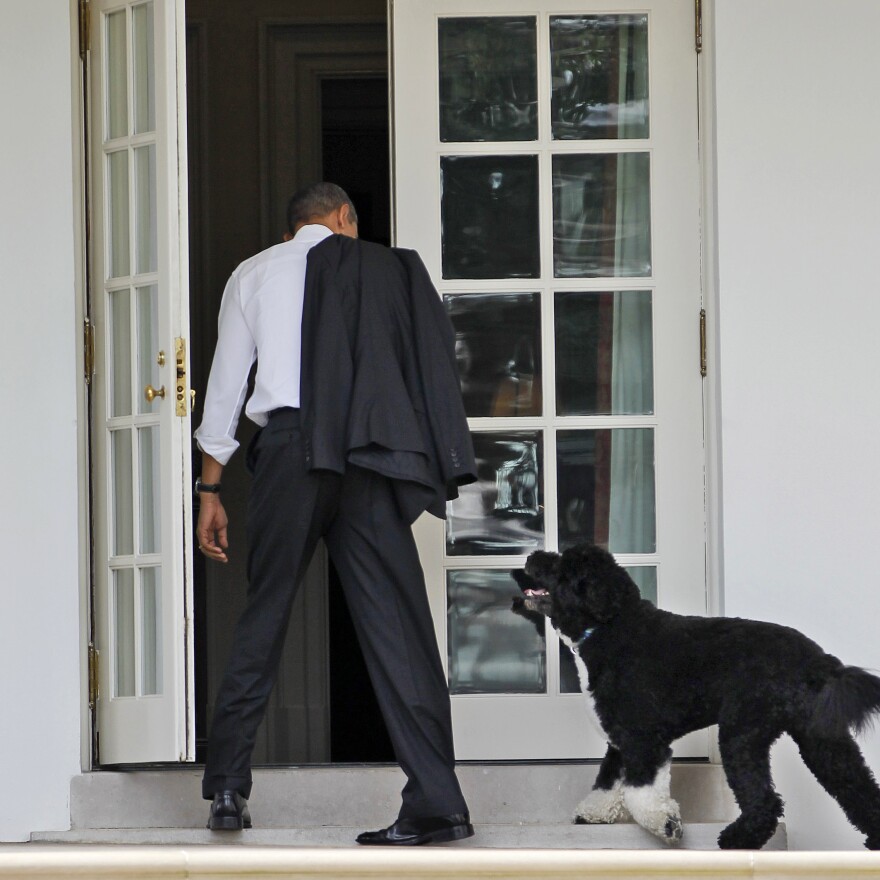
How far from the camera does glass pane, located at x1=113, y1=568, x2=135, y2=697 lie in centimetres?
427

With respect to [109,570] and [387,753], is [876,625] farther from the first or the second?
[387,753]

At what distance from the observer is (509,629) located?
4477 millimetres

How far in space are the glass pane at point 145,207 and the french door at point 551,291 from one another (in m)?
0.68

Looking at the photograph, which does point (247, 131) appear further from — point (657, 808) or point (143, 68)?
point (657, 808)

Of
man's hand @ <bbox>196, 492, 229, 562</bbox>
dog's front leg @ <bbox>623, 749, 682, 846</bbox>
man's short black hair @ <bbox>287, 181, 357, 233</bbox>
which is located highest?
man's short black hair @ <bbox>287, 181, 357, 233</bbox>

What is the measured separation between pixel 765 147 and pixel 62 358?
1916 millimetres

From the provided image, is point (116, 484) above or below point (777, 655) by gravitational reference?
above

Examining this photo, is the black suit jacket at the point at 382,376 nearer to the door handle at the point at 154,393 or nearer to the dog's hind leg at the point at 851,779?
the door handle at the point at 154,393

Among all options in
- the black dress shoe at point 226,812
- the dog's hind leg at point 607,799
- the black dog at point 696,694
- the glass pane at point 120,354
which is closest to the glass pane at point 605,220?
the black dog at point 696,694

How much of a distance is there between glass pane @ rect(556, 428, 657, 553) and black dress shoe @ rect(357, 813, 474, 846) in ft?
3.22

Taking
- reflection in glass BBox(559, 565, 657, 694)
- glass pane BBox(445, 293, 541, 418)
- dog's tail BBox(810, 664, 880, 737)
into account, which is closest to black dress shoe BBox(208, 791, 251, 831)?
reflection in glass BBox(559, 565, 657, 694)

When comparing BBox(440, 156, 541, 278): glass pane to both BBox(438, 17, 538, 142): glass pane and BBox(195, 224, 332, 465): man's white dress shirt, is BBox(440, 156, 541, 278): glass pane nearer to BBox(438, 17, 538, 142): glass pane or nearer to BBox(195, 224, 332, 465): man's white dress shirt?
BBox(438, 17, 538, 142): glass pane

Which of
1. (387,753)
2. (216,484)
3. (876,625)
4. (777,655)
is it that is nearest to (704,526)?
(876,625)

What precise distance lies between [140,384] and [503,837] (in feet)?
4.85
